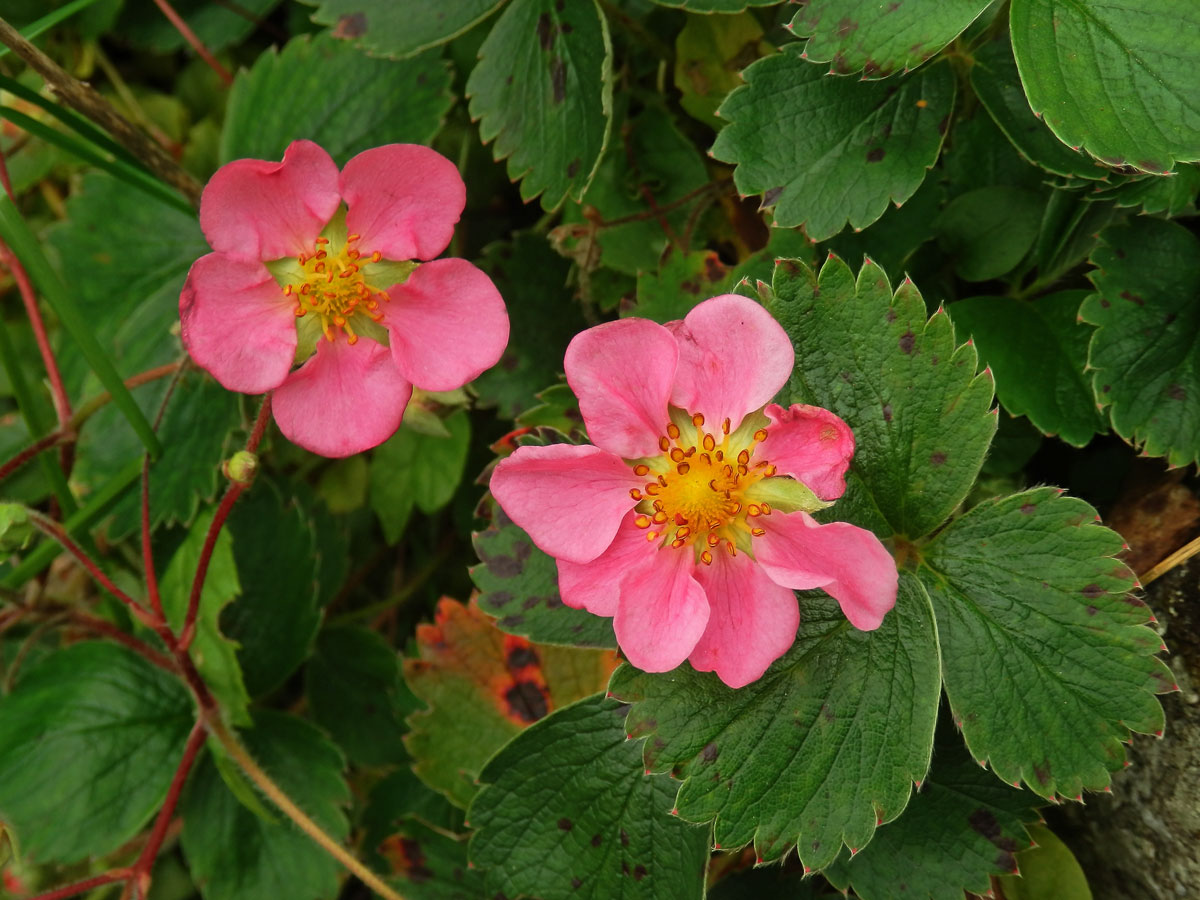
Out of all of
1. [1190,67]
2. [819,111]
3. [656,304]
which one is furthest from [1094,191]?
[656,304]

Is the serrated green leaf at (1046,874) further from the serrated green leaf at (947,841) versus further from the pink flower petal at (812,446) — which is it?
the pink flower petal at (812,446)

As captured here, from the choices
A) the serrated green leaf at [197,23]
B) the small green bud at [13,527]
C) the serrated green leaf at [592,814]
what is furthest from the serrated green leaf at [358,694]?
the serrated green leaf at [197,23]

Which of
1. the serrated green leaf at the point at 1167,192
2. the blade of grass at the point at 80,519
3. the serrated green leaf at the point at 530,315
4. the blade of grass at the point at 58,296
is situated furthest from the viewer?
the serrated green leaf at the point at 530,315

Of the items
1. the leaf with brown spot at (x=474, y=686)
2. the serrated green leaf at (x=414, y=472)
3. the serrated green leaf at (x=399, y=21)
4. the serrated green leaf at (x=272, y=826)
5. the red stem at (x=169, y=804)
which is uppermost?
the serrated green leaf at (x=399, y=21)

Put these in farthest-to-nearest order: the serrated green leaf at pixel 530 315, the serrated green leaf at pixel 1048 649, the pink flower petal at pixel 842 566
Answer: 1. the serrated green leaf at pixel 530 315
2. the serrated green leaf at pixel 1048 649
3. the pink flower petal at pixel 842 566

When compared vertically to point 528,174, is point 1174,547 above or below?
below

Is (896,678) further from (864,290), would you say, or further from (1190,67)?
(1190,67)

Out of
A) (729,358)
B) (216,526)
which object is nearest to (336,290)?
(216,526)
